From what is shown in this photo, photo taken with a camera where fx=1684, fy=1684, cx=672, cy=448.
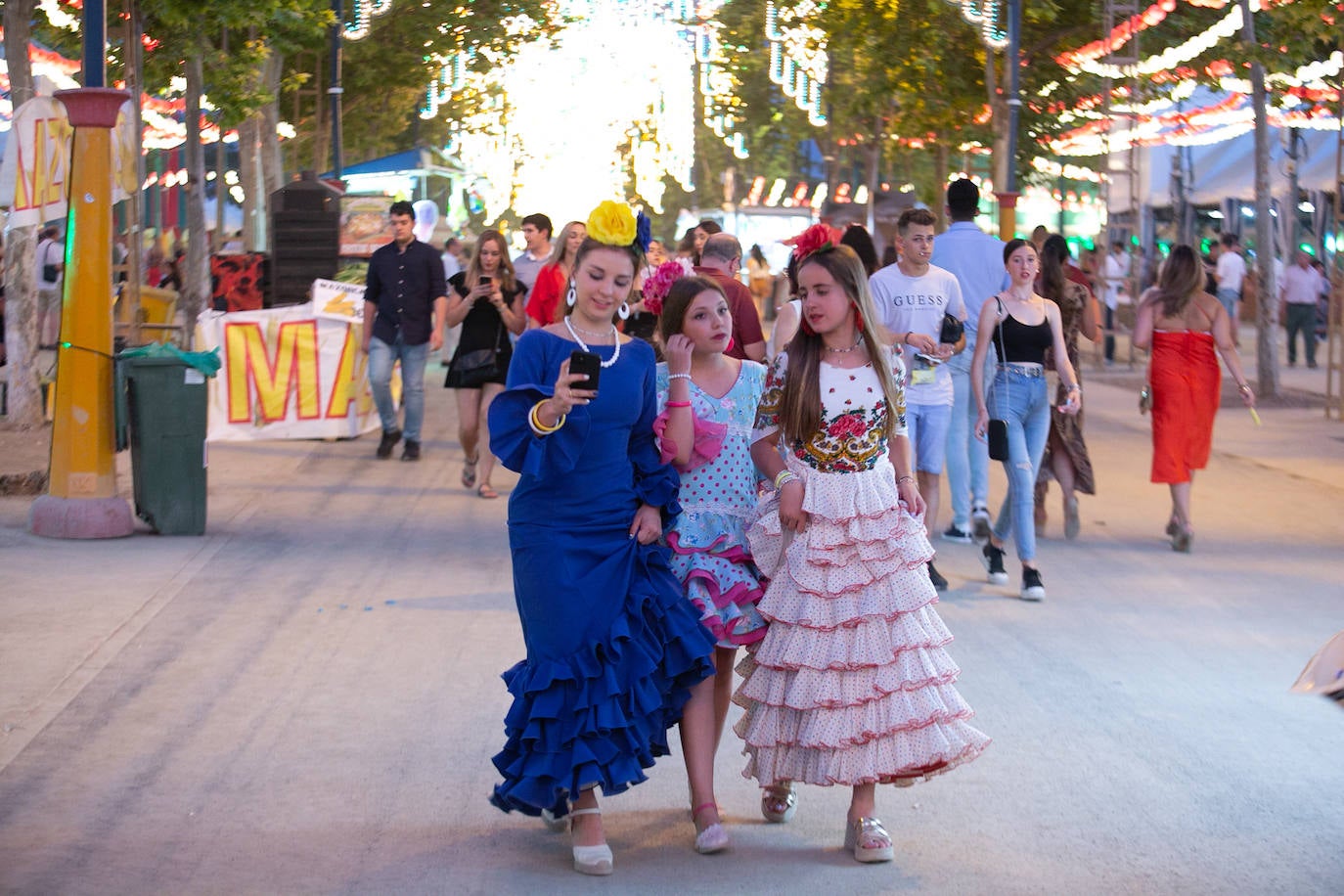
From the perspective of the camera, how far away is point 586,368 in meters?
4.66

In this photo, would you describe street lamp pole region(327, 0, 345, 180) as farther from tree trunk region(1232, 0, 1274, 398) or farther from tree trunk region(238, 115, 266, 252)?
tree trunk region(1232, 0, 1274, 398)

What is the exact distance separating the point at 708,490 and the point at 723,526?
129 mm

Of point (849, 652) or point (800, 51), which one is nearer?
point (849, 652)

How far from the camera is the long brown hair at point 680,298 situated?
527cm

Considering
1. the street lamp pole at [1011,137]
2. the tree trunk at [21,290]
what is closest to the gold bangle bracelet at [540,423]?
the tree trunk at [21,290]

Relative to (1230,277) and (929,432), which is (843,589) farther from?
(1230,277)

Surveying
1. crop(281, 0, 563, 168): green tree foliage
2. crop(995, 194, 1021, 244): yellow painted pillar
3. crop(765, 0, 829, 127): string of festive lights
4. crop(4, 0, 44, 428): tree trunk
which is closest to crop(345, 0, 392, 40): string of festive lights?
crop(4, 0, 44, 428): tree trunk

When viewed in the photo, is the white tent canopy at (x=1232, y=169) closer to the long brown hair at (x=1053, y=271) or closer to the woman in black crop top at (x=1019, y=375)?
the long brown hair at (x=1053, y=271)

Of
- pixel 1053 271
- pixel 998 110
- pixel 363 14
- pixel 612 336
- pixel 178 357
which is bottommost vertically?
pixel 178 357

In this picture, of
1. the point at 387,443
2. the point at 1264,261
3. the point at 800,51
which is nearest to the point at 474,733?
the point at 387,443

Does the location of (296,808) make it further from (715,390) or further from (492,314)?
(492,314)

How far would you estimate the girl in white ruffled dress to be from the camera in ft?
16.2

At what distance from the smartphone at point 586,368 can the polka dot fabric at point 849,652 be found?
0.84 meters

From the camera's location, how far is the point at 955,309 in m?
9.09
